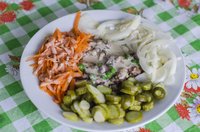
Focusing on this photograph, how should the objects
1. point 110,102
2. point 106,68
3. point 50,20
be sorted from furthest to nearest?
point 50,20 < point 106,68 < point 110,102

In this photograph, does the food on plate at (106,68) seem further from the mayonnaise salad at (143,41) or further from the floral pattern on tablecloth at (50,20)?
the floral pattern on tablecloth at (50,20)

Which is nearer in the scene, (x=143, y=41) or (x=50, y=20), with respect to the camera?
(x=143, y=41)

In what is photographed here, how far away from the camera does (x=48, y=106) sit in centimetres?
120

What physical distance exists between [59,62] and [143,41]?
0.35m

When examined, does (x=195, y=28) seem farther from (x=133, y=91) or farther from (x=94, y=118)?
(x=94, y=118)

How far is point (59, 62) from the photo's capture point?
52.1 inches

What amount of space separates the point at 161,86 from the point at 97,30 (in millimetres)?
371

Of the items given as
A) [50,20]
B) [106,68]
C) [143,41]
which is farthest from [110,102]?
[50,20]

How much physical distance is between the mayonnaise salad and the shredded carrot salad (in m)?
0.10

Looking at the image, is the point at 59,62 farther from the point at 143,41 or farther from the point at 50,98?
the point at 143,41

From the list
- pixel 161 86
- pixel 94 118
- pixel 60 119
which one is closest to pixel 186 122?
pixel 161 86

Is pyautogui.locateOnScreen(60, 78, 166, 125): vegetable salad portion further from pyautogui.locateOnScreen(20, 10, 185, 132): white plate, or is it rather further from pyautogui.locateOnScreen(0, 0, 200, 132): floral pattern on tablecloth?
pyautogui.locateOnScreen(0, 0, 200, 132): floral pattern on tablecloth

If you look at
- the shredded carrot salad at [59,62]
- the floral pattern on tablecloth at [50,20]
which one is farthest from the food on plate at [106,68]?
the floral pattern on tablecloth at [50,20]

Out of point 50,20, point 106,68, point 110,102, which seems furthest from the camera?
point 50,20
